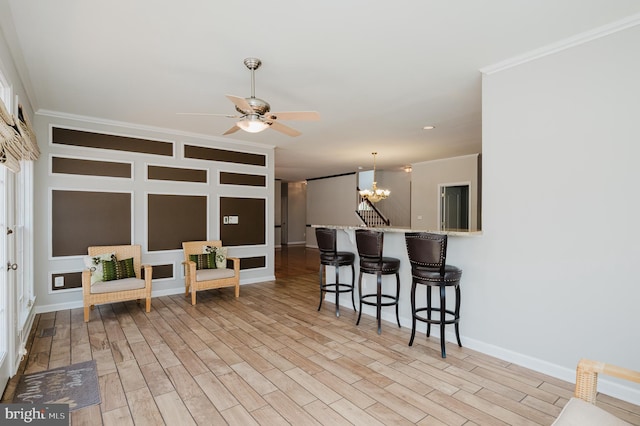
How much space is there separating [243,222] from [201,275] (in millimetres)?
1594

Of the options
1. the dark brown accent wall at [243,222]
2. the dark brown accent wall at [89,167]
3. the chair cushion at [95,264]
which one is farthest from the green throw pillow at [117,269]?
the dark brown accent wall at [243,222]

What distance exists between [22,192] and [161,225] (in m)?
1.75

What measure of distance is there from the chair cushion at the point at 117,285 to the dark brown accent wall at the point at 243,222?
178 cm

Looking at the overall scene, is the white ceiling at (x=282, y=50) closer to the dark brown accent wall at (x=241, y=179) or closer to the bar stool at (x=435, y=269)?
the dark brown accent wall at (x=241, y=179)

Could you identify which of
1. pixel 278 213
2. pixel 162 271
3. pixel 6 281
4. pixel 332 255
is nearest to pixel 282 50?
pixel 332 255

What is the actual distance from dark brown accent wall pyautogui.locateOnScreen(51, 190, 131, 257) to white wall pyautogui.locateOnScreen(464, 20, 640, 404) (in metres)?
4.84

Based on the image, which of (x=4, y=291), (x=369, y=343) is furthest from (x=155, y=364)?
(x=369, y=343)

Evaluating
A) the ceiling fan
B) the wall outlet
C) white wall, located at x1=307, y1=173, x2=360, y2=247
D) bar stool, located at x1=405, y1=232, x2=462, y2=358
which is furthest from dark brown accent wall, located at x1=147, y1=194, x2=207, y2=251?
white wall, located at x1=307, y1=173, x2=360, y2=247

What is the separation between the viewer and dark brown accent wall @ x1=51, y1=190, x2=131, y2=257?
4547 mm

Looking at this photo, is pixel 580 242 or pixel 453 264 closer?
pixel 580 242

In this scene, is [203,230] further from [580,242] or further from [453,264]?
[580,242]

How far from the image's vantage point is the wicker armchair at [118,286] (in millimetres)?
4047

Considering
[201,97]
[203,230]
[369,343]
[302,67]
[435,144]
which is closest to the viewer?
[302,67]

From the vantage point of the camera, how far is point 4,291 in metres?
2.59
